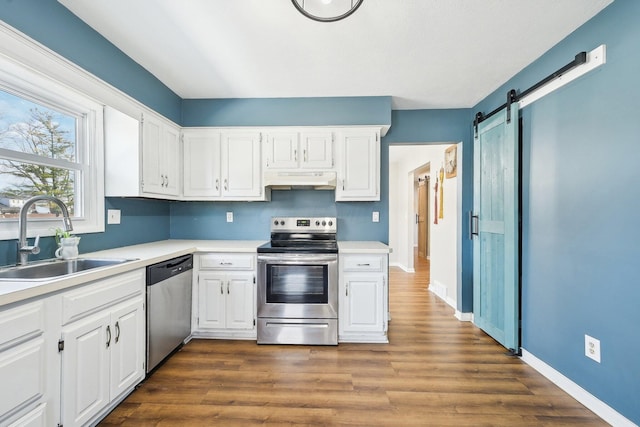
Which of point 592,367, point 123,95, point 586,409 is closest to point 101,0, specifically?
point 123,95

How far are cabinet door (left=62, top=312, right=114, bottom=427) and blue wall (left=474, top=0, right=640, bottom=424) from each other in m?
2.99

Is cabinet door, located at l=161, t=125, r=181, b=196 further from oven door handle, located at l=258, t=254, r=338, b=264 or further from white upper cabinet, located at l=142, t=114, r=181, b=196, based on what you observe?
oven door handle, located at l=258, t=254, r=338, b=264

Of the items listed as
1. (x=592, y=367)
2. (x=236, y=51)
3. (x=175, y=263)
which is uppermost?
(x=236, y=51)

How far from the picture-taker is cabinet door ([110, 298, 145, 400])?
1699 mm

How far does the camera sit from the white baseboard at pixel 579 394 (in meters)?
1.61

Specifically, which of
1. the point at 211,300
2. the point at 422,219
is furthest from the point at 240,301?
the point at 422,219

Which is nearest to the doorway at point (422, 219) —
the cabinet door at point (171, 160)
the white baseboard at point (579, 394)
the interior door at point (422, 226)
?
the interior door at point (422, 226)

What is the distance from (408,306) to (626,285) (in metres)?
2.36

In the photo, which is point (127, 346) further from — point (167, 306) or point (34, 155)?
point (34, 155)

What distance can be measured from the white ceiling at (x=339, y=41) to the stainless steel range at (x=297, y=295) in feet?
5.40

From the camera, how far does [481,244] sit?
2.90 metres

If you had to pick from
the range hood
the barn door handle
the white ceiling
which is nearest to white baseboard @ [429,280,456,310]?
the barn door handle

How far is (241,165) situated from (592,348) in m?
3.20

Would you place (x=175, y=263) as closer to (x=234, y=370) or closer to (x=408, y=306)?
(x=234, y=370)
